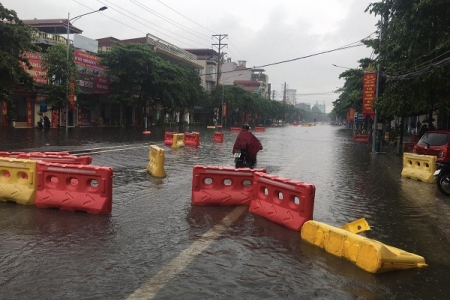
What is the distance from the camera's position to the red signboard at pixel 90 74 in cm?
4250

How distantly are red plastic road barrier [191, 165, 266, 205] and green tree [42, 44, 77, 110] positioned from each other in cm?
2932

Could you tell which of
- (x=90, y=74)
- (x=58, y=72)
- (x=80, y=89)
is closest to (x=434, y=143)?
(x=58, y=72)

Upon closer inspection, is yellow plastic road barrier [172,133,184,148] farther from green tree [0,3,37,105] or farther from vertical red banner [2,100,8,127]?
vertical red banner [2,100,8,127]

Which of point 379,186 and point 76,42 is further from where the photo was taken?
point 76,42

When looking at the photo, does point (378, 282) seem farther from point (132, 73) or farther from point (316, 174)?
point (132, 73)

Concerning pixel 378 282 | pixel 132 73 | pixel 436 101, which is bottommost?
Result: pixel 378 282

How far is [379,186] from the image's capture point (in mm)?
11461

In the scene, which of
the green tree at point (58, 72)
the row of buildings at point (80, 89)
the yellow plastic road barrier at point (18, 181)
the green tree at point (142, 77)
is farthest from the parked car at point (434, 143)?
the green tree at point (142, 77)

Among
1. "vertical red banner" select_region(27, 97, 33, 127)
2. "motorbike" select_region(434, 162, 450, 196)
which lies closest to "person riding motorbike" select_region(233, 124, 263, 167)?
"motorbike" select_region(434, 162, 450, 196)

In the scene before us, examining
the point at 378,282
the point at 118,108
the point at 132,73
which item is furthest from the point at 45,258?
the point at 118,108

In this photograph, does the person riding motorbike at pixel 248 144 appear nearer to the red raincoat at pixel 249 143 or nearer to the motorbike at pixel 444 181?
the red raincoat at pixel 249 143

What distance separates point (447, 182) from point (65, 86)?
30.8m

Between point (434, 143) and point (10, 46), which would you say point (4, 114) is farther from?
point (434, 143)

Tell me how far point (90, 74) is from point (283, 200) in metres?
41.6
